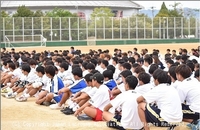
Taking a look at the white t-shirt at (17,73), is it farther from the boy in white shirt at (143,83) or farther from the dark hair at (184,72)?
the dark hair at (184,72)

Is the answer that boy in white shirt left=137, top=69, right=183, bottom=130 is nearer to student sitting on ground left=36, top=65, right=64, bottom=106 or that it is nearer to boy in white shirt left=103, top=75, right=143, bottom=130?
boy in white shirt left=103, top=75, right=143, bottom=130

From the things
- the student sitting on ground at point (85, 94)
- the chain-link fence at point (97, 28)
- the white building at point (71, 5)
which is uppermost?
the white building at point (71, 5)

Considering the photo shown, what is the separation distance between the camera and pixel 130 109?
20.4 feet

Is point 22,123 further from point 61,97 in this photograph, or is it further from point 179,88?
point 179,88

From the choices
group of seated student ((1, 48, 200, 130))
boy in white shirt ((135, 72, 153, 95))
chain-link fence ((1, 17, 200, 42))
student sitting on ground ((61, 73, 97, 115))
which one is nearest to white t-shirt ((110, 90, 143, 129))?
group of seated student ((1, 48, 200, 130))

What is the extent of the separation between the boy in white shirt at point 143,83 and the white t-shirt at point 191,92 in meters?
0.64

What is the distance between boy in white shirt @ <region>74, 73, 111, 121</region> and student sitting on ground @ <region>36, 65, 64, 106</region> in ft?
4.96

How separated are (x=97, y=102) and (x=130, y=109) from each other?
3.45 ft

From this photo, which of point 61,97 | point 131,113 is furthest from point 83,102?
point 131,113

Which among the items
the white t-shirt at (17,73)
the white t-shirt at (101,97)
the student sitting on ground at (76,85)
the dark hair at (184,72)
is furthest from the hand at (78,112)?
the white t-shirt at (17,73)

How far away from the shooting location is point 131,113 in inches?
246

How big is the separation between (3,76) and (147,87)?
631 centimetres

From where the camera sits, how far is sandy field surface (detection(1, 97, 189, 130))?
6949 millimetres

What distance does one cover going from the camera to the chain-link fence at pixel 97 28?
3700cm
